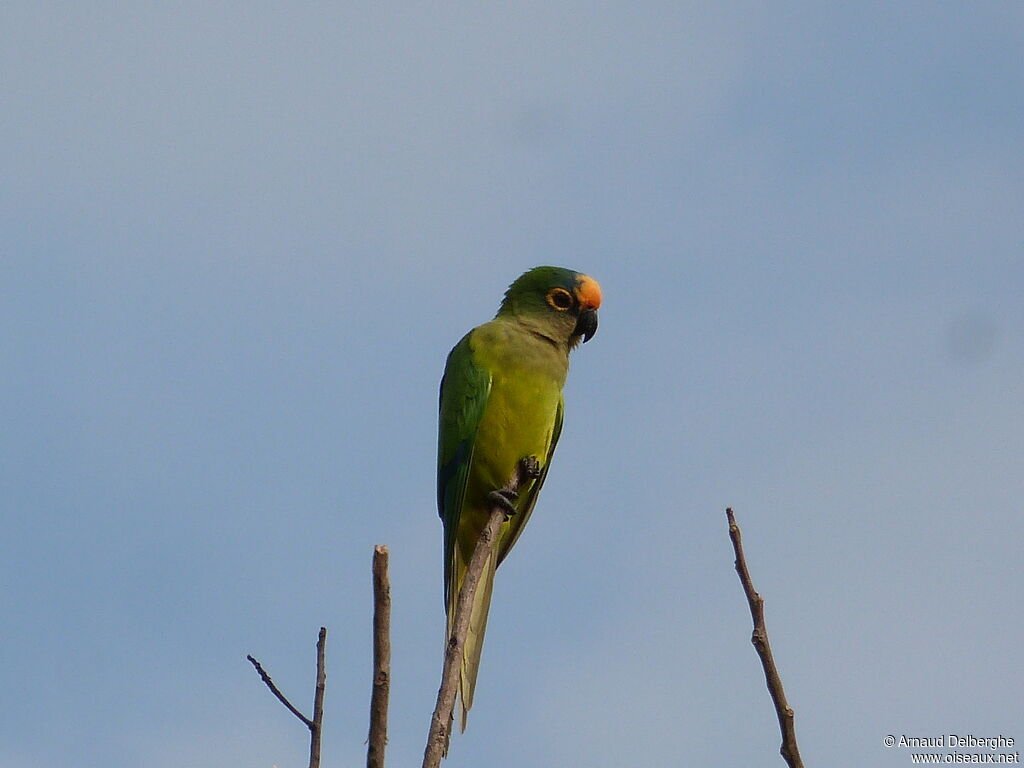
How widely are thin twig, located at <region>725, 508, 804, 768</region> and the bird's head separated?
4.47 m

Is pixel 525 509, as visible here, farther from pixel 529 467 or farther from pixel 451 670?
pixel 451 670

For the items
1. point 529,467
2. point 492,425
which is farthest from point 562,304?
point 529,467

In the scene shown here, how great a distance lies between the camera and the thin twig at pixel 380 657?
111 inches

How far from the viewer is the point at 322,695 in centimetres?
309

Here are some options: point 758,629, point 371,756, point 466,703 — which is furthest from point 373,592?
point 466,703

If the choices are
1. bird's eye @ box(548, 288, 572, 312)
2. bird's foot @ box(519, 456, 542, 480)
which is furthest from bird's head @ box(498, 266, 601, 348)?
bird's foot @ box(519, 456, 542, 480)

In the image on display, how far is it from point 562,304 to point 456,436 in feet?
4.20

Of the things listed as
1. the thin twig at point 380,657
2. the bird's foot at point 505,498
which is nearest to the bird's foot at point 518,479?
the bird's foot at point 505,498

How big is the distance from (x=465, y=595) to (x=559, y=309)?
3.99 meters

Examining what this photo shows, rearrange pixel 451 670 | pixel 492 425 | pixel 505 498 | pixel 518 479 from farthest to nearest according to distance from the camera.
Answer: pixel 492 425
pixel 518 479
pixel 505 498
pixel 451 670

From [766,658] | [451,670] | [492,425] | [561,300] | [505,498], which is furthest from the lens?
[561,300]

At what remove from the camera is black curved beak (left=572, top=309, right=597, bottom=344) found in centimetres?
750

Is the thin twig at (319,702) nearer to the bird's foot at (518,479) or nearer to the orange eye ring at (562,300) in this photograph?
the bird's foot at (518,479)

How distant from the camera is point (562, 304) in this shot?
7.48m
